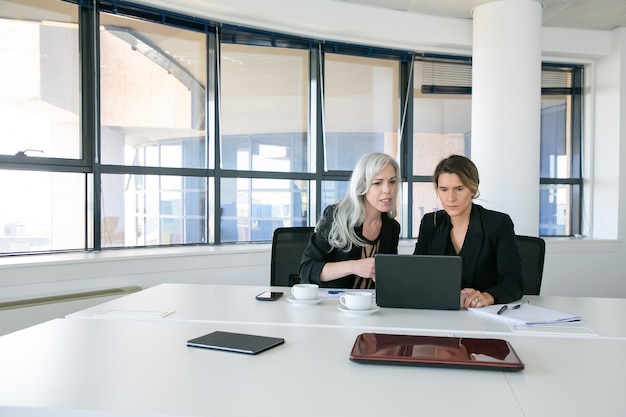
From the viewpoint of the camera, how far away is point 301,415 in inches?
37.5

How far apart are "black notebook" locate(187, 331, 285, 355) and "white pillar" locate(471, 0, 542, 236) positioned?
3058 mm

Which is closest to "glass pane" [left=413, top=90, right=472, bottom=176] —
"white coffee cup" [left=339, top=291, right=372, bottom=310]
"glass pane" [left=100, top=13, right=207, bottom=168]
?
"glass pane" [left=100, top=13, right=207, bottom=168]

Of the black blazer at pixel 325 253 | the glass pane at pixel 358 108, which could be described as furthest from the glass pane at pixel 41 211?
the glass pane at pixel 358 108

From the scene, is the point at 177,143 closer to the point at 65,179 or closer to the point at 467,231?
the point at 65,179

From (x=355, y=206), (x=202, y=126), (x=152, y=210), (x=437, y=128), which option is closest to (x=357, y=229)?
(x=355, y=206)

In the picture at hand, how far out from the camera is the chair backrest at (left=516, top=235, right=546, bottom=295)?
2.42 meters

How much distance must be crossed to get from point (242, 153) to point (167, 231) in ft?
3.00

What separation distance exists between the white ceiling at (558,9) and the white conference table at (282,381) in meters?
3.43

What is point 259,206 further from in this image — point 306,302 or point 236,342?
point 236,342

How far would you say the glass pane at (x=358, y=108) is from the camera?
4.64 m

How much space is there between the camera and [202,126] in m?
4.18

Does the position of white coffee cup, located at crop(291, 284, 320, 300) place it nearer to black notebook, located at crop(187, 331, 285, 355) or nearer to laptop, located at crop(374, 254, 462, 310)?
laptop, located at crop(374, 254, 462, 310)

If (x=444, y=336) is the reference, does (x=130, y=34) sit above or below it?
above

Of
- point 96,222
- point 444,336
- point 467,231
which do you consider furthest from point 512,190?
point 96,222
